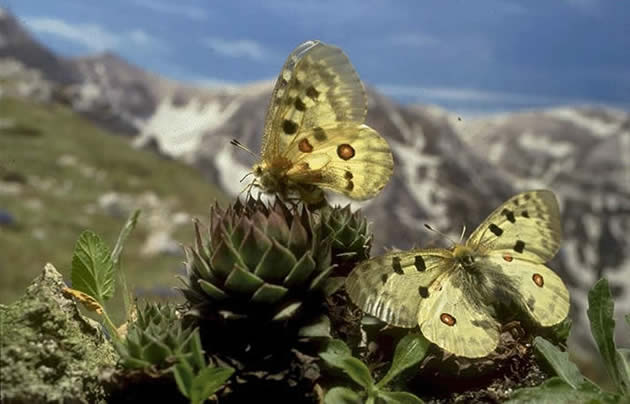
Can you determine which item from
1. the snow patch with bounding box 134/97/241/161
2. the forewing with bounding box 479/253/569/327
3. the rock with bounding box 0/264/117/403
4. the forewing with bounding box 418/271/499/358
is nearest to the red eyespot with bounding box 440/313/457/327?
the forewing with bounding box 418/271/499/358

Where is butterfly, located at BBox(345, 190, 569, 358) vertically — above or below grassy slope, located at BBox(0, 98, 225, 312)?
below

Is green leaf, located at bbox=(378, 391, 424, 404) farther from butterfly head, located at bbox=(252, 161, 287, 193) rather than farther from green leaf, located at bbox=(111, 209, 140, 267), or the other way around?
green leaf, located at bbox=(111, 209, 140, 267)

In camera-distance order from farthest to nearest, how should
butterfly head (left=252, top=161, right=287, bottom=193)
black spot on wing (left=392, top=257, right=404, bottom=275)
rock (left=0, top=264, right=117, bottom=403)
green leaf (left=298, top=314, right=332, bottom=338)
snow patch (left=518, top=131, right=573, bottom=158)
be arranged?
snow patch (left=518, top=131, right=573, bottom=158) → butterfly head (left=252, top=161, right=287, bottom=193) → black spot on wing (left=392, top=257, right=404, bottom=275) → green leaf (left=298, top=314, right=332, bottom=338) → rock (left=0, top=264, right=117, bottom=403)

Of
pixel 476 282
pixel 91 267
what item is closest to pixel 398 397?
pixel 476 282

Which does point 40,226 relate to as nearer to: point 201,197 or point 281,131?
point 201,197

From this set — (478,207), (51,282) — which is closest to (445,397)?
(51,282)

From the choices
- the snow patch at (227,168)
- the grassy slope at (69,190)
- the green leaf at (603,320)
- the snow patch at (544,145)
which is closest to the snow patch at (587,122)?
the snow patch at (544,145)

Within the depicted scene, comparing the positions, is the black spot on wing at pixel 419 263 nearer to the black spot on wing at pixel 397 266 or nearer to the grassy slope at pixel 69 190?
the black spot on wing at pixel 397 266
